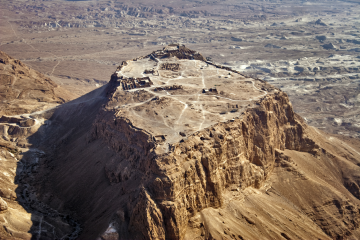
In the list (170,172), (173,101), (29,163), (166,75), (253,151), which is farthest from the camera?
(166,75)

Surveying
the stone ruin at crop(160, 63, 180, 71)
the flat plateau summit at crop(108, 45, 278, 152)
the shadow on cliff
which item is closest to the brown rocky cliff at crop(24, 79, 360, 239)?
the shadow on cliff

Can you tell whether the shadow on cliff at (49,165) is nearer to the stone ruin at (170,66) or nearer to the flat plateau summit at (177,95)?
the flat plateau summit at (177,95)

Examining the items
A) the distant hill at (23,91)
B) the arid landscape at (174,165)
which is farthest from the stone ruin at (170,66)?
the distant hill at (23,91)

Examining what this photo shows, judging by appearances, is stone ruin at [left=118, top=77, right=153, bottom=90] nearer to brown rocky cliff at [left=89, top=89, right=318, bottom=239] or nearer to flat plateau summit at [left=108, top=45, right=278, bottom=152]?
flat plateau summit at [left=108, top=45, right=278, bottom=152]

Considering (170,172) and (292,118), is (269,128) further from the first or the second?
(170,172)

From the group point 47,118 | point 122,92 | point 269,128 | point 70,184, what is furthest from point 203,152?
point 47,118
